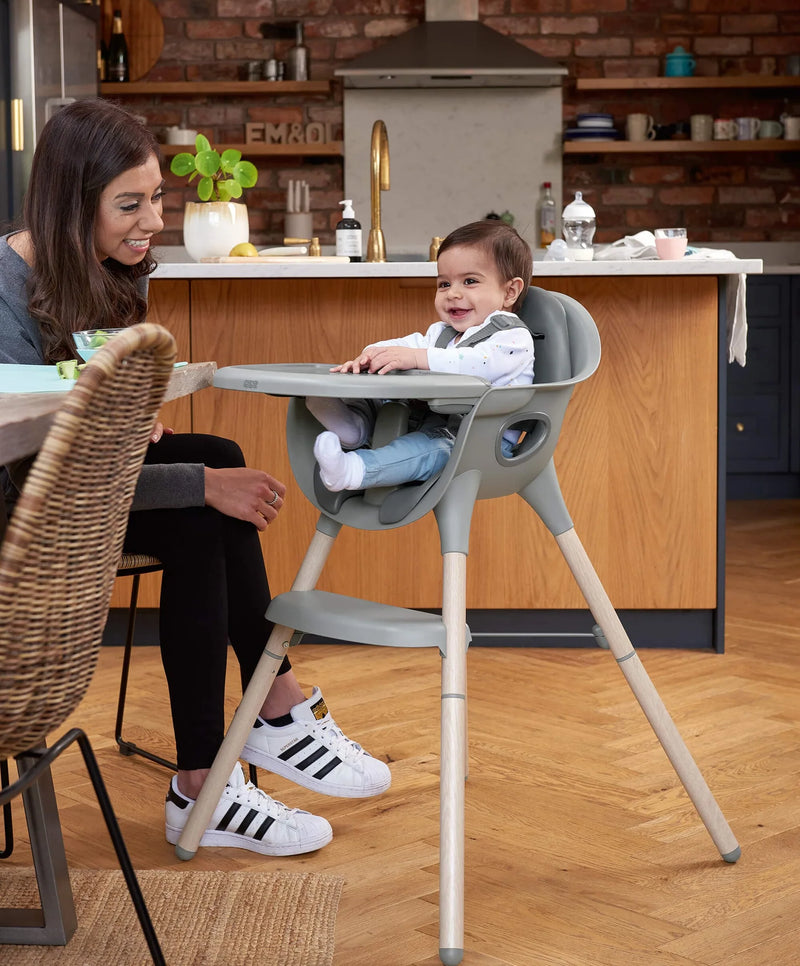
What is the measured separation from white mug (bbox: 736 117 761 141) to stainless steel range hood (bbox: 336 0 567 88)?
0.82 meters

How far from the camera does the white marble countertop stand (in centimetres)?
256

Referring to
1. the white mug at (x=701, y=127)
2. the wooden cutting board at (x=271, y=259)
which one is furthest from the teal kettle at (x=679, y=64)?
the wooden cutting board at (x=271, y=259)

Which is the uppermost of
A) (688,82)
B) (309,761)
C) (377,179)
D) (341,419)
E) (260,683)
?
(688,82)

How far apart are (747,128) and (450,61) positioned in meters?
1.35

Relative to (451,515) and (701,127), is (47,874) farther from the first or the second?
(701,127)

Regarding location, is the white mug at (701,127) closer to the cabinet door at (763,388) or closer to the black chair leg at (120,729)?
the cabinet door at (763,388)

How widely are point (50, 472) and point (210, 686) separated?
80 cm

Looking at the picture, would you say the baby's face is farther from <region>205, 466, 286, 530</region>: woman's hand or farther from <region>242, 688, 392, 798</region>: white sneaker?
<region>242, 688, 392, 798</region>: white sneaker

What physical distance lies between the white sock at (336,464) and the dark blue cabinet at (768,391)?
364 centimetres

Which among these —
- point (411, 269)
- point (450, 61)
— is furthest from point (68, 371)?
point (450, 61)

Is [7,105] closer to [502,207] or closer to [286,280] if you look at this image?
[286,280]

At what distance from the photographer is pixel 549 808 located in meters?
1.86

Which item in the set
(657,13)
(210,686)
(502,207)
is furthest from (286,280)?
(657,13)

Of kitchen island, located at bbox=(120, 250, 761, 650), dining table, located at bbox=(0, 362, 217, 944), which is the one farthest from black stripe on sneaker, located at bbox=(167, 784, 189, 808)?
kitchen island, located at bbox=(120, 250, 761, 650)
